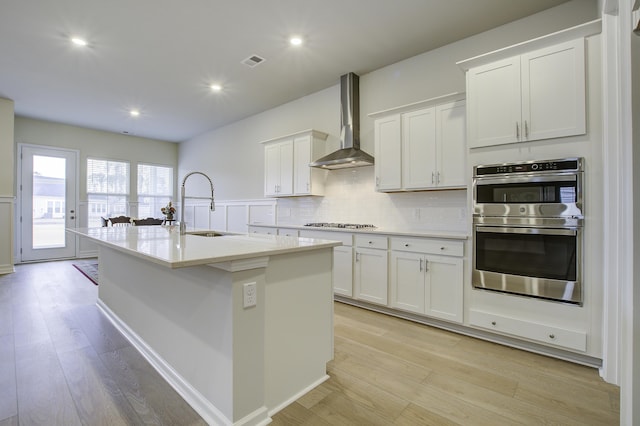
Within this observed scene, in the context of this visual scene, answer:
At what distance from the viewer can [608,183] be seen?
78.2 inches

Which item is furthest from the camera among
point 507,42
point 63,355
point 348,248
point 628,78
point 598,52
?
point 348,248

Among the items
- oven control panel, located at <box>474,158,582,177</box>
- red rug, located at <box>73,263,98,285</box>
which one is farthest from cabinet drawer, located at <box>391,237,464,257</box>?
red rug, located at <box>73,263,98,285</box>

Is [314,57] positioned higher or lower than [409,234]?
higher

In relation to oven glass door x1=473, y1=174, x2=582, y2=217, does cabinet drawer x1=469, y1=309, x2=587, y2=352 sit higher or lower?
lower

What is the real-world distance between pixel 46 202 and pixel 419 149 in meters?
7.27

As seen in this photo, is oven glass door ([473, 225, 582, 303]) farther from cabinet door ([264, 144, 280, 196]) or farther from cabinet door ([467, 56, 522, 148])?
cabinet door ([264, 144, 280, 196])

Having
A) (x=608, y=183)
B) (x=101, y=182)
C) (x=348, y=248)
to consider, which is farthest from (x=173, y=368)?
(x=101, y=182)

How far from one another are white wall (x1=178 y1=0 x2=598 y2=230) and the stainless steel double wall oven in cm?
69

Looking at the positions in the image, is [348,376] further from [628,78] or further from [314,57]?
[314,57]

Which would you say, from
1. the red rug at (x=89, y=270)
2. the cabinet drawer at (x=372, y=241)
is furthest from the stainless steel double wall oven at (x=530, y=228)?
the red rug at (x=89, y=270)

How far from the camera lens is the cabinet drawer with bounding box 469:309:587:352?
2162 millimetres

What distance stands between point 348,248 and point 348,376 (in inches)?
64.0

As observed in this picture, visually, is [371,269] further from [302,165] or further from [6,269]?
[6,269]

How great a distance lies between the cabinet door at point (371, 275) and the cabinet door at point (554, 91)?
5.62ft
